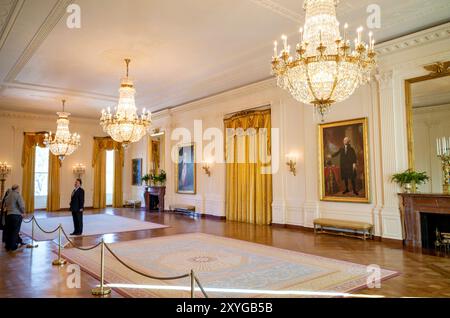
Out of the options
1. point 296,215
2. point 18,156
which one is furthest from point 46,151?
point 296,215

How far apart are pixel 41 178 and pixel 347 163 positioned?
45.8 feet

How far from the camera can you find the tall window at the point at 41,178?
15219 millimetres

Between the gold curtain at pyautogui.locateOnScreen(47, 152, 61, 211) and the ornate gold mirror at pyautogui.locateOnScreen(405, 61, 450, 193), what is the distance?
14.6 meters

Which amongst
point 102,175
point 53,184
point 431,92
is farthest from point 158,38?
point 102,175

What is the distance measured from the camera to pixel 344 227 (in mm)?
7762

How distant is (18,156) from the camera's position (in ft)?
47.4

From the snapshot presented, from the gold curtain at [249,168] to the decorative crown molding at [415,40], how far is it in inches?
150

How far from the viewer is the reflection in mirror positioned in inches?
267

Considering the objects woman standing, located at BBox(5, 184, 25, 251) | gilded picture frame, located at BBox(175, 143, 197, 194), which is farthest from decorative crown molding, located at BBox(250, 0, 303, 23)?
gilded picture frame, located at BBox(175, 143, 197, 194)

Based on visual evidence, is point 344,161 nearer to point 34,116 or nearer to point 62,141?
point 62,141

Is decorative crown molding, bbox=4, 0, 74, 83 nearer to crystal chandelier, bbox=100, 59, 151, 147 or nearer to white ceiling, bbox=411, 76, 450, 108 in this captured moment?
crystal chandelier, bbox=100, 59, 151, 147

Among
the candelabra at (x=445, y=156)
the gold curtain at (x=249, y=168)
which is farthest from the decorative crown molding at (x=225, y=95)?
the candelabra at (x=445, y=156)

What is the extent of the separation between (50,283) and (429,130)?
7.73 metres
